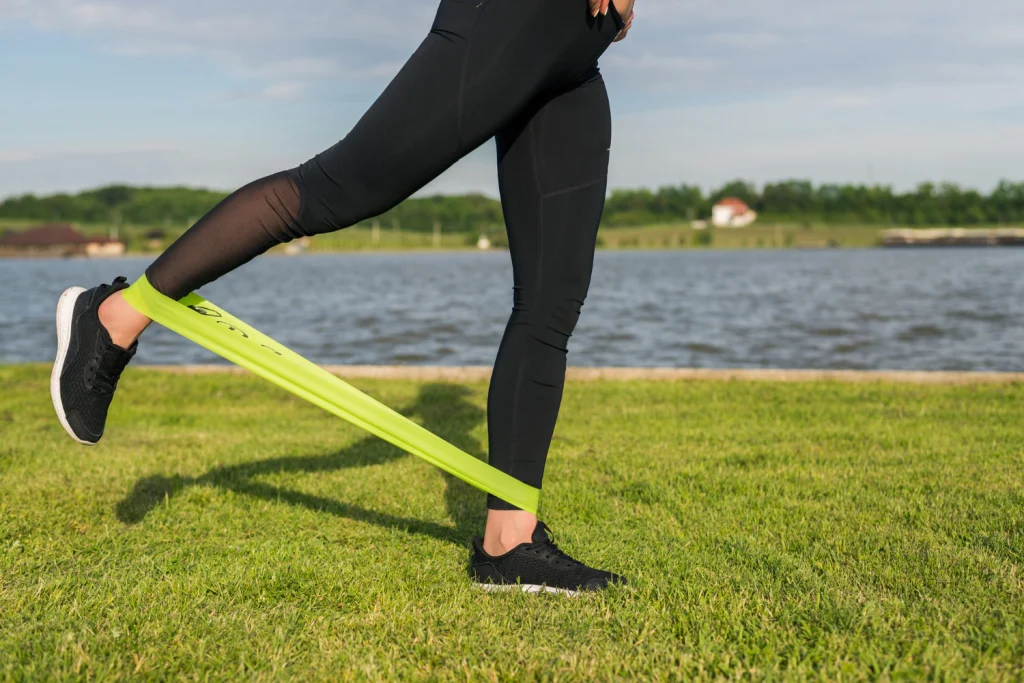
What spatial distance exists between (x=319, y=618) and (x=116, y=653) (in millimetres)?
454

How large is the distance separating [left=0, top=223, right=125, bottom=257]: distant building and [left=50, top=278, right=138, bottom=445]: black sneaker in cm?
11319

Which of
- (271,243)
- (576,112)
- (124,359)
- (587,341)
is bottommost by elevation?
(587,341)

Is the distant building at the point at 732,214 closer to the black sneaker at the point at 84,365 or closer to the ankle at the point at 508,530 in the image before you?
the ankle at the point at 508,530

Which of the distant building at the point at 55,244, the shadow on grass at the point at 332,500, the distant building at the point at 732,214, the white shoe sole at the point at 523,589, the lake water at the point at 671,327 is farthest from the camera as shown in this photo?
the distant building at the point at 732,214

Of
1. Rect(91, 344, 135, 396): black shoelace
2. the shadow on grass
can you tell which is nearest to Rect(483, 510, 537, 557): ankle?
the shadow on grass

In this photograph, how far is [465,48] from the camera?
211 centimetres

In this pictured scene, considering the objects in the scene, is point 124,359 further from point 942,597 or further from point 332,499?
point 942,597

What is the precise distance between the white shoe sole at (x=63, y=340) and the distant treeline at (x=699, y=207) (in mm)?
105480

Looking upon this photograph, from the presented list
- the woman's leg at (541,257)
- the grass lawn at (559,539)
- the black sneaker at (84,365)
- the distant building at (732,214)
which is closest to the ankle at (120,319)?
the black sneaker at (84,365)

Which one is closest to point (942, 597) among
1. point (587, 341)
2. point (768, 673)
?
point (768, 673)

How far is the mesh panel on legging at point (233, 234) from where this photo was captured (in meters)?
2.12

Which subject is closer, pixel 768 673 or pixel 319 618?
pixel 768 673

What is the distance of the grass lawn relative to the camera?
196 centimetres

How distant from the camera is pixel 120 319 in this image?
224 centimetres
